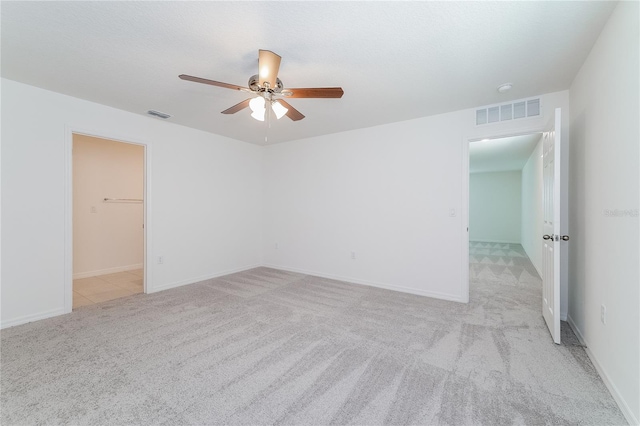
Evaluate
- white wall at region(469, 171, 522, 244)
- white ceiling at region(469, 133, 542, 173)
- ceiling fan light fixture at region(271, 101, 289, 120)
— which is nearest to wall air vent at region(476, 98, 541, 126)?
white ceiling at region(469, 133, 542, 173)

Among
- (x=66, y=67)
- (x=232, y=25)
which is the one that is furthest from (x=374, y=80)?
(x=66, y=67)

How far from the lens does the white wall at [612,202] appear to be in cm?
149

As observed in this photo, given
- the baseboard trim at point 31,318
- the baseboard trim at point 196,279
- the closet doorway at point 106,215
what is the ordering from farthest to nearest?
1. the closet doorway at point 106,215
2. the baseboard trim at point 196,279
3. the baseboard trim at point 31,318

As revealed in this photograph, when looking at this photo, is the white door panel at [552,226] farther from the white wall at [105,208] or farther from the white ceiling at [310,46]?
the white wall at [105,208]

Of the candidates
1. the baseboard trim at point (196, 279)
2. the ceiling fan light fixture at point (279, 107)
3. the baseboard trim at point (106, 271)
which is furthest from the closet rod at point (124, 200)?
the ceiling fan light fixture at point (279, 107)

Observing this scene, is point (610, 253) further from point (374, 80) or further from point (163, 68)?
point (163, 68)

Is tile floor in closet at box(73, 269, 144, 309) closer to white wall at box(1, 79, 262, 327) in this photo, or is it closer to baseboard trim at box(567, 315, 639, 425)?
white wall at box(1, 79, 262, 327)

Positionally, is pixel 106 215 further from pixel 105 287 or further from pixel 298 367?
pixel 298 367

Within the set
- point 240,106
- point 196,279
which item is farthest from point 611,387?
point 196,279

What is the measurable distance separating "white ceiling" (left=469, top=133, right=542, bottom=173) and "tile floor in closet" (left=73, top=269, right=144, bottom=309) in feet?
19.7

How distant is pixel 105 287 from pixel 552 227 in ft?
18.5

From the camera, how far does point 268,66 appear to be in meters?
1.98

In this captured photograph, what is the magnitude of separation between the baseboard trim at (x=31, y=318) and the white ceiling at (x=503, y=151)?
622cm

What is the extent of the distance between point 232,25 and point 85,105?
2554mm
